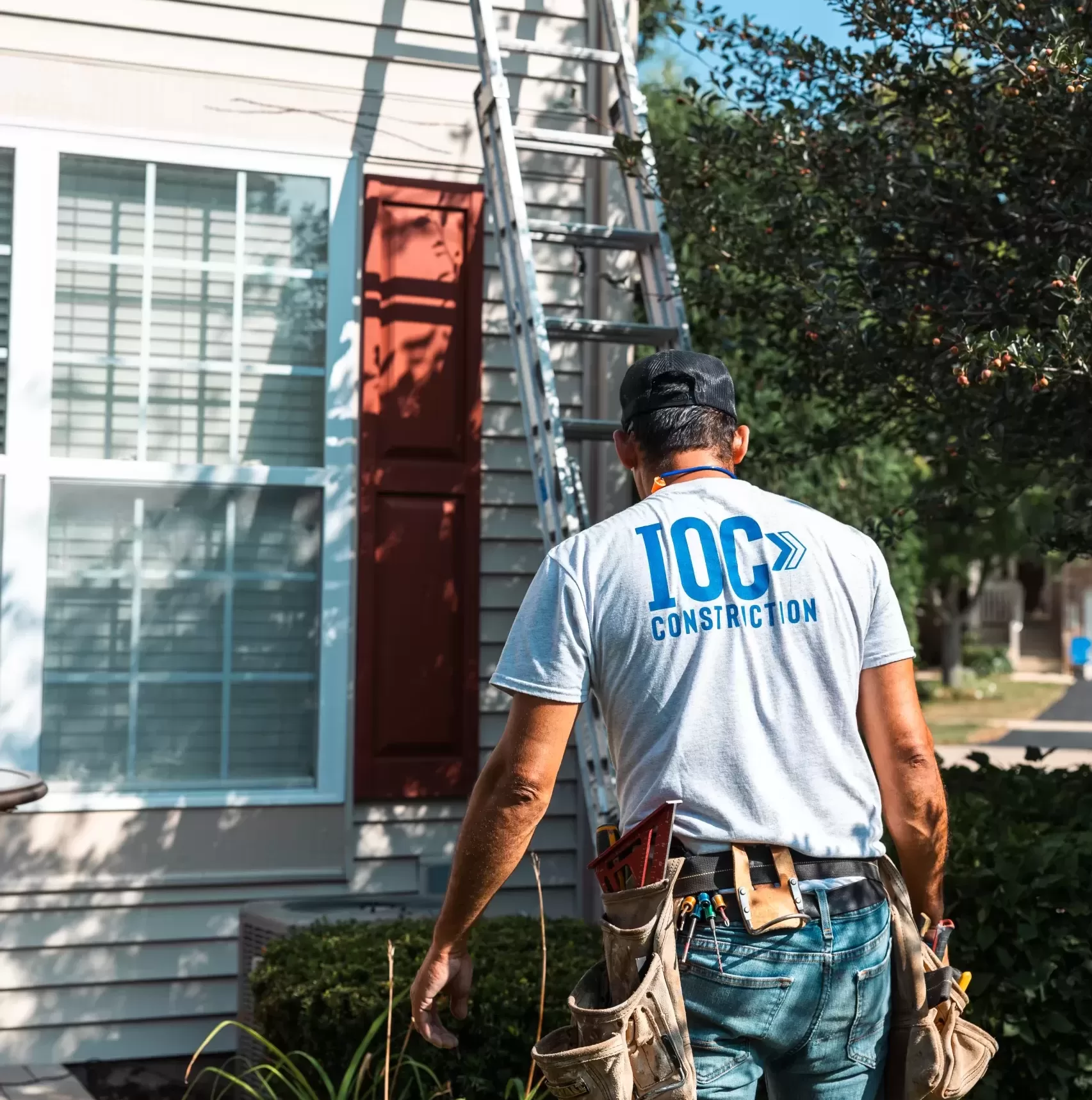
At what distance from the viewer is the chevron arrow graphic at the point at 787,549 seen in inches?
81.5

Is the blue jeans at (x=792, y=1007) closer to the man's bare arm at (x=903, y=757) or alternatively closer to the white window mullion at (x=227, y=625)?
the man's bare arm at (x=903, y=757)

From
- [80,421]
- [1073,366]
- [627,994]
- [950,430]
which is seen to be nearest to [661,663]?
[627,994]

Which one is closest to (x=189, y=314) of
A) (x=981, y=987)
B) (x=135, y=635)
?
(x=135, y=635)

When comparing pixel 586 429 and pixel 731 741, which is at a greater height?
pixel 586 429

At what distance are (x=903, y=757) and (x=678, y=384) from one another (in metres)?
0.70

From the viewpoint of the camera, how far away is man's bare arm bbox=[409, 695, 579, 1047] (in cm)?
206

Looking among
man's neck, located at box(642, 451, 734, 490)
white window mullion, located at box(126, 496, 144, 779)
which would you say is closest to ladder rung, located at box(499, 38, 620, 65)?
white window mullion, located at box(126, 496, 144, 779)

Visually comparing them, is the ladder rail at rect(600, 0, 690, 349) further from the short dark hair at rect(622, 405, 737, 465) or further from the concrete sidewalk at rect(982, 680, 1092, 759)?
the concrete sidewalk at rect(982, 680, 1092, 759)

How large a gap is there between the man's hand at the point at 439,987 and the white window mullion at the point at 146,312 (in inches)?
119

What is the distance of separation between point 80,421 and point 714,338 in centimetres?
246

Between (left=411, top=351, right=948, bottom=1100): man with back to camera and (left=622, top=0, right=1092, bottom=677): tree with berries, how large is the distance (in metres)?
1.66

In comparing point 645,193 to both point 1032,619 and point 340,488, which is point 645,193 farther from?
point 1032,619

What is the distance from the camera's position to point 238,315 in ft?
16.1

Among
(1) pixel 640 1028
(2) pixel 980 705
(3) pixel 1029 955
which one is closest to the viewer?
(1) pixel 640 1028
